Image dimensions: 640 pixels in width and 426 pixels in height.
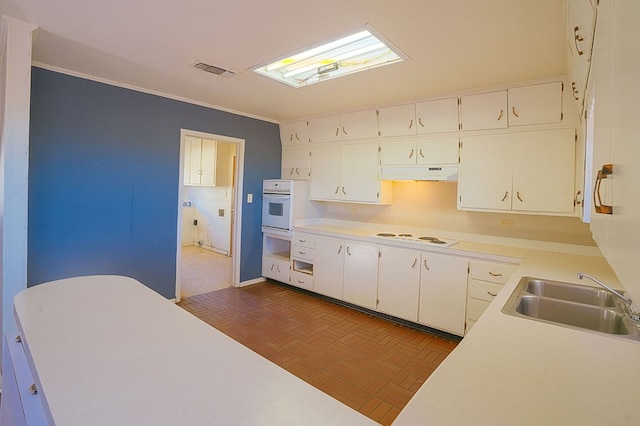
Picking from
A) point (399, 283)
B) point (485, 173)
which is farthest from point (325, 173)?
point (485, 173)

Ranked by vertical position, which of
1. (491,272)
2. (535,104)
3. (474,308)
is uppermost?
(535,104)

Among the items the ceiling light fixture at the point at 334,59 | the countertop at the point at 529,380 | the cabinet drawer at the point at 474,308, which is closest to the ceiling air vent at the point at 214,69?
the ceiling light fixture at the point at 334,59

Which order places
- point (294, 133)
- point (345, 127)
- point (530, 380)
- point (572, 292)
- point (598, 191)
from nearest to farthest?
1. point (598, 191)
2. point (530, 380)
3. point (572, 292)
4. point (345, 127)
5. point (294, 133)

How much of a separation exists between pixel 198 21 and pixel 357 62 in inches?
49.1

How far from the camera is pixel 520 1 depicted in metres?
1.67

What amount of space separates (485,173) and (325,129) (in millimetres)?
2109

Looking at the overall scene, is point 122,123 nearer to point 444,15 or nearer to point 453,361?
point 444,15

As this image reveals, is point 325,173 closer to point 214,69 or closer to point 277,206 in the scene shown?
point 277,206

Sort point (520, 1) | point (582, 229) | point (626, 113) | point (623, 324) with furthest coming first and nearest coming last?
point (582, 229)
point (520, 1)
point (623, 324)
point (626, 113)

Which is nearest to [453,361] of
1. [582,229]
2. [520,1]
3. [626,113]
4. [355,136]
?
[626,113]

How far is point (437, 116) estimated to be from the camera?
3.33 m

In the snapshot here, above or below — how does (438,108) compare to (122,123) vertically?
above

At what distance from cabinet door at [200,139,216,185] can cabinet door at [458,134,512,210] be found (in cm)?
490

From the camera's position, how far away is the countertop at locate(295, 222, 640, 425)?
776 millimetres
